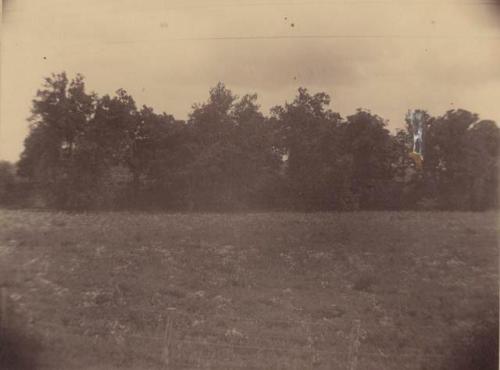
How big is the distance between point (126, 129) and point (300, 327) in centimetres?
737

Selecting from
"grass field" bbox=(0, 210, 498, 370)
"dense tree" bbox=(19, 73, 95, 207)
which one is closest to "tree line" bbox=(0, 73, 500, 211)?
"dense tree" bbox=(19, 73, 95, 207)

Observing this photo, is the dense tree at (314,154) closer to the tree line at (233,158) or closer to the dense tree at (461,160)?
the tree line at (233,158)

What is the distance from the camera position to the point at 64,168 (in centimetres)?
1261

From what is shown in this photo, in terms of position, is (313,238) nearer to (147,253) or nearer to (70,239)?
(147,253)

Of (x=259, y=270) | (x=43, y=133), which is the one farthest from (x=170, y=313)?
(x=43, y=133)

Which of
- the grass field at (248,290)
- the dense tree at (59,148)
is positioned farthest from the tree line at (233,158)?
the grass field at (248,290)

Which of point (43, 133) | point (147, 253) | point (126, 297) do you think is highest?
point (43, 133)

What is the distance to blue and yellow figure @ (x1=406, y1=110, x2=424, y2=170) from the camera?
10562mm

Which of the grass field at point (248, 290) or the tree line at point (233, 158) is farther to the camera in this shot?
the tree line at point (233, 158)

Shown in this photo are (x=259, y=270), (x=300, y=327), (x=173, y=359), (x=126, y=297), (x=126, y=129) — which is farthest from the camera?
(x=126, y=129)

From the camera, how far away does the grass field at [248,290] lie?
29.1ft

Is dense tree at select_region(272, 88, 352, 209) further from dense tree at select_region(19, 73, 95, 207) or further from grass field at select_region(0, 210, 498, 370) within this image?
dense tree at select_region(19, 73, 95, 207)

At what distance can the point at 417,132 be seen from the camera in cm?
1079

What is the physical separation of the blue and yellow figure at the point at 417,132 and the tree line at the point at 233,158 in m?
0.20
